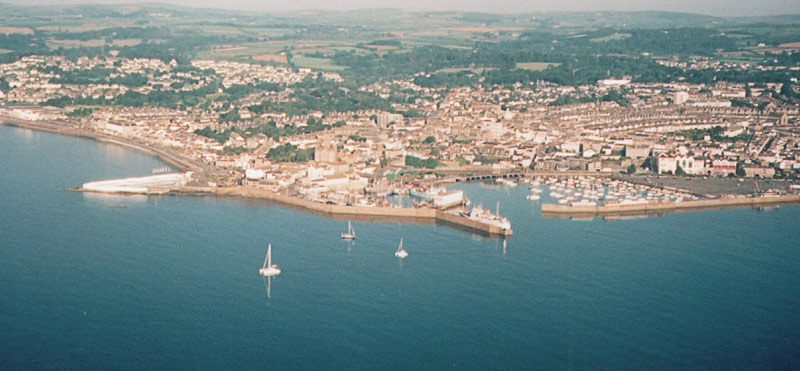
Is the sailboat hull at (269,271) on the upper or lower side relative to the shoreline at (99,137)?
upper

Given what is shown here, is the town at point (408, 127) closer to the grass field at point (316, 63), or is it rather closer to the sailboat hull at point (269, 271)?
the grass field at point (316, 63)

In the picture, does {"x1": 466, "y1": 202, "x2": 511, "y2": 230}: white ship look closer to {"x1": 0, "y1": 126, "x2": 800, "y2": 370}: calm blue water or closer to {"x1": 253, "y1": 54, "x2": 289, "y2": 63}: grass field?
{"x1": 0, "y1": 126, "x2": 800, "y2": 370}: calm blue water

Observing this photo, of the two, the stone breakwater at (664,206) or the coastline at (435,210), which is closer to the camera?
the coastline at (435,210)

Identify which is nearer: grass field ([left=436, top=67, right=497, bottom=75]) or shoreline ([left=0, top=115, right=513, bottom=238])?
shoreline ([left=0, top=115, right=513, bottom=238])

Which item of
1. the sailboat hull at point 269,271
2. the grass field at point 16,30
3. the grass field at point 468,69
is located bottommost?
the sailboat hull at point 269,271

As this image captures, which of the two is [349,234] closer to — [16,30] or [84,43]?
[84,43]

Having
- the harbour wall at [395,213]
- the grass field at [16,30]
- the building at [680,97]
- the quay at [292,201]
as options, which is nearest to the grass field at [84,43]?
the grass field at [16,30]

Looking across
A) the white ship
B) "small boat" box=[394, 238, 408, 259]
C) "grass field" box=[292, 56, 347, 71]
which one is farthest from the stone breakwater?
"grass field" box=[292, 56, 347, 71]

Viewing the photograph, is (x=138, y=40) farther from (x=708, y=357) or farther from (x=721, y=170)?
(x=708, y=357)
